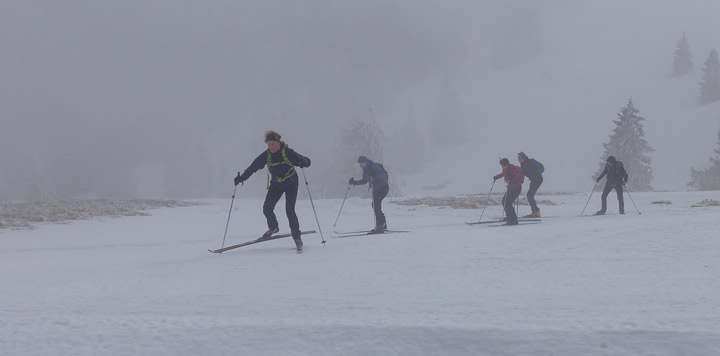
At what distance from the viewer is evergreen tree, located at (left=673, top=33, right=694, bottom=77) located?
97562 millimetres

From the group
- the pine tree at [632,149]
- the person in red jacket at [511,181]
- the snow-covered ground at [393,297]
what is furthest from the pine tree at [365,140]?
the snow-covered ground at [393,297]

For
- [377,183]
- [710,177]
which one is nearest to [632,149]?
[710,177]

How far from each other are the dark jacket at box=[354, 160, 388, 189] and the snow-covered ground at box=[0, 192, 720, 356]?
9.95 ft

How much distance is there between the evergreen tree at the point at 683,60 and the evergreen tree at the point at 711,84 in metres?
17.9

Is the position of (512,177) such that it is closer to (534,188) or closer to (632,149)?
(534,188)

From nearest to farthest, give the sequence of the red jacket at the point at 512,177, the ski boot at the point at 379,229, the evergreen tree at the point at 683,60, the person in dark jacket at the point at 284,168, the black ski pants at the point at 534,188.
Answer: the person in dark jacket at the point at 284,168 < the ski boot at the point at 379,229 < the red jacket at the point at 512,177 < the black ski pants at the point at 534,188 < the evergreen tree at the point at 683,60

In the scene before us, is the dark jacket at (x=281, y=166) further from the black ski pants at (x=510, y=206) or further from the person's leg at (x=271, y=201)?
the black ski pants at (x=510, y=206)

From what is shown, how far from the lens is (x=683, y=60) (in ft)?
321

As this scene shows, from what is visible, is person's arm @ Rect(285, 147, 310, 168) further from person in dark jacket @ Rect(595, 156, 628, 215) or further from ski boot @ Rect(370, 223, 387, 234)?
person in dark jacket @ Rect(595, 156, 628, 215)

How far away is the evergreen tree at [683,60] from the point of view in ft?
320

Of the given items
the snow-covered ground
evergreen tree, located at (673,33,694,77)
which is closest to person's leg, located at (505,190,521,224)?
the snow-covered ground

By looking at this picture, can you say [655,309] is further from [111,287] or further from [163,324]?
[111,287]

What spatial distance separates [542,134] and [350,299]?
295ft

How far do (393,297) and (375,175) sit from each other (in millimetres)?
7858
